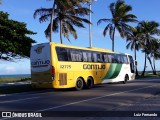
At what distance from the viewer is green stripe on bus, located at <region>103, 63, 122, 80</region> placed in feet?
98.9

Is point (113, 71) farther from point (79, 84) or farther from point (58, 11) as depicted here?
point (58, 11)

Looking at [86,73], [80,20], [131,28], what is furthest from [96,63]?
[131,28]

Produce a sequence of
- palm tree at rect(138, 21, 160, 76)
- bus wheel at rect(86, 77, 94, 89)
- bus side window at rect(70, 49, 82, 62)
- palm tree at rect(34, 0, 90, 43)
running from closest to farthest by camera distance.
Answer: bus side window at rect(70, 49, 82, 62), bus wheel at rect(86, 77, 94, 89), palm tree at rect(34, 0, 90, 43), palm tree at rect(138, 21, 160, 76)

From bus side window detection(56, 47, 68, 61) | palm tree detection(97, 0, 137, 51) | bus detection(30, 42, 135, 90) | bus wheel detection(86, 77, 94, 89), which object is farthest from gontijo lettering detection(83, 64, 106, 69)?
palm tree detection(97, 0, 137, 51)

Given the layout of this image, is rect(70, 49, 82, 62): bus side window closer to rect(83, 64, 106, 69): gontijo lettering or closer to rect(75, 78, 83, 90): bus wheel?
rect(83, 64, 106, 69): gontijo lettering

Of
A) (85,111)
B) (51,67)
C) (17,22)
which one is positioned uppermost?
(17,22)

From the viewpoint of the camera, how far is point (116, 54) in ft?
105

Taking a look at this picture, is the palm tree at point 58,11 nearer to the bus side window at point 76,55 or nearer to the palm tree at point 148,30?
the bus side window at point 76,55

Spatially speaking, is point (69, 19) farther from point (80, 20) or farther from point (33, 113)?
point (33, 113)

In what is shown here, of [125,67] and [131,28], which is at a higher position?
[131,28]

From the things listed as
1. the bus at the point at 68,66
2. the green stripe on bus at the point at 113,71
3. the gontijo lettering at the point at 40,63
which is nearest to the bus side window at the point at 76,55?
the bus at the point at 68,66

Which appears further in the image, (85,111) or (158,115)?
(85,111)

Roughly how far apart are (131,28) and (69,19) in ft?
53.9

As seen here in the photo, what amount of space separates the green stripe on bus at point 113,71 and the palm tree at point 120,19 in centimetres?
2253
